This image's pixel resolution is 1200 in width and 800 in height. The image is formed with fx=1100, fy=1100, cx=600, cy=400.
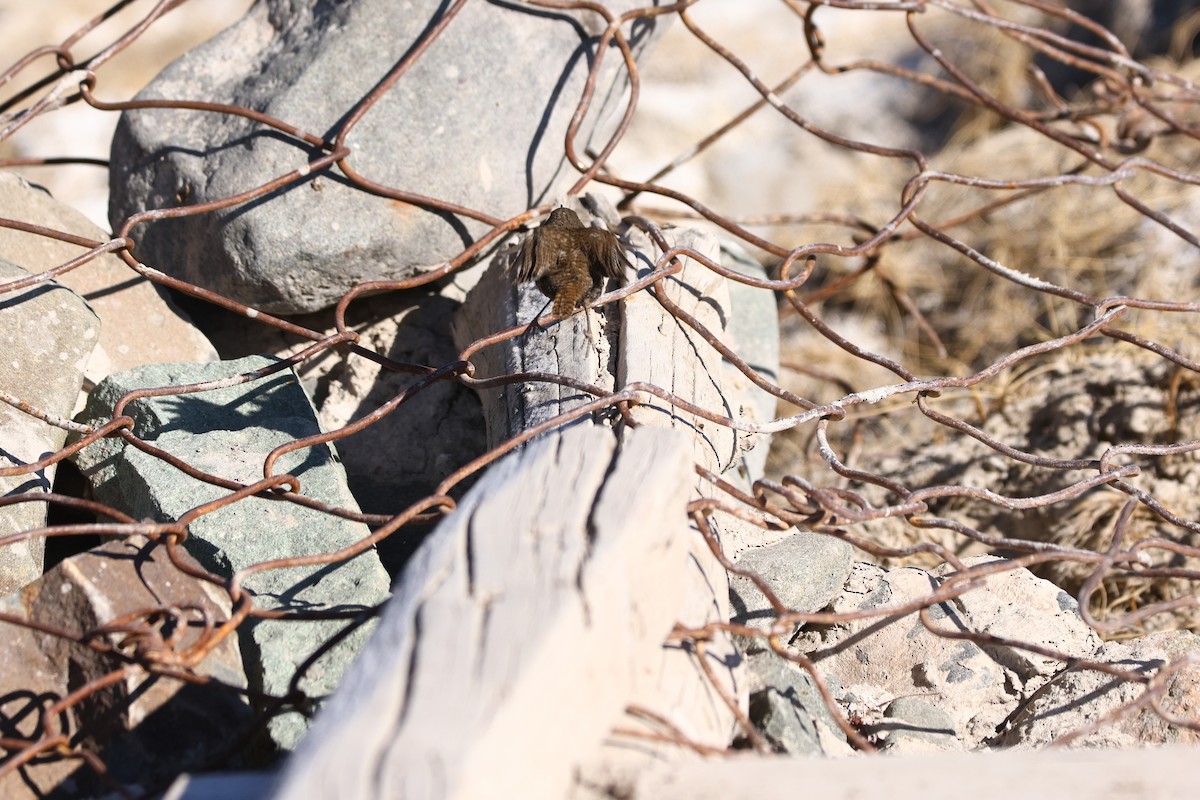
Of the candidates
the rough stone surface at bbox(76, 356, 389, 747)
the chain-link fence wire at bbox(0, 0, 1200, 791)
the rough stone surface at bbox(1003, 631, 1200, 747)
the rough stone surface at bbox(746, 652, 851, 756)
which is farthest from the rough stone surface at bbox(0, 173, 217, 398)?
the rough stone surface at bbox(1003, 631, 1200, 747)

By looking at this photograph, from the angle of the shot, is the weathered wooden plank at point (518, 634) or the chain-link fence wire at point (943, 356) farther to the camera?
the chain-link fence wire at point (943, 356)

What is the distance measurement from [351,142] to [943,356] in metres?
1.69

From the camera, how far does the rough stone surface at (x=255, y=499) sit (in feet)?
4.43

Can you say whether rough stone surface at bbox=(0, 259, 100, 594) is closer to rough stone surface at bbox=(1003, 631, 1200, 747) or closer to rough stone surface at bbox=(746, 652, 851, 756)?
rough stone surface at bbox=(746, 652, 851, 756)

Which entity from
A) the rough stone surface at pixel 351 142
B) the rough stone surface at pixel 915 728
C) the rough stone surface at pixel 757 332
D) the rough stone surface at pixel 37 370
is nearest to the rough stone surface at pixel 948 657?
the rough stone surface at pixel 915 728

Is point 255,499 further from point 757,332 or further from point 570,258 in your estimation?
point 757,332

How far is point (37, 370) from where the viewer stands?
1.67 m

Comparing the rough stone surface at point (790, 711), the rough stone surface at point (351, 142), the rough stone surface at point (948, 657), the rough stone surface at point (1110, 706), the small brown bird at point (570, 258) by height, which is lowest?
the rough stone surface at point (1110, 706)

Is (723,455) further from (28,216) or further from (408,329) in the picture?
(28,216)

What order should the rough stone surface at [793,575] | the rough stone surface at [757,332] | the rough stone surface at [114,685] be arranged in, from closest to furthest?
the rough stone surface at [114,685] < the rough stone surface at [793,575] < the rough stone surface at [757,332]

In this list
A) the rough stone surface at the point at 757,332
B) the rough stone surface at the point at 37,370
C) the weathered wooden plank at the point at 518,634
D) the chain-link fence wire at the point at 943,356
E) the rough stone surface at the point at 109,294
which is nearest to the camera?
the weathered wooden plank at the point at 518,634

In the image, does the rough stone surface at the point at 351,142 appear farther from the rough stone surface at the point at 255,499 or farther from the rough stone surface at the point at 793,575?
the rough stone surface at the point at 793,575

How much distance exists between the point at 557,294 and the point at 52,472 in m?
0.79

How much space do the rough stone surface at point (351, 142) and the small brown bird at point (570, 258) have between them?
34 cm
